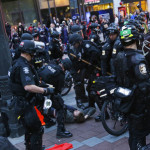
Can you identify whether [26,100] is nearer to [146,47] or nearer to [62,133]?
[62,133]

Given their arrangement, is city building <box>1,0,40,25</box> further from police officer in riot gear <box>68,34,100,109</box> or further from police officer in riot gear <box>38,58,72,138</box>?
police officer in riot gear <box>38,58,72,138</box>

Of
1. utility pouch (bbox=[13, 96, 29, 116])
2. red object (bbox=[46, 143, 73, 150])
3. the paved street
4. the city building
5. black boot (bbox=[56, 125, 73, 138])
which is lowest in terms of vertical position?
the paved street

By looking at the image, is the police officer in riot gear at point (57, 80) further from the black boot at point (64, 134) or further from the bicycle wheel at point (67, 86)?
the bicycle wheel at point (67, 86)

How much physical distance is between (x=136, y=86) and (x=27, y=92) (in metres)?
1.72

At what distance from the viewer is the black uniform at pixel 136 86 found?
321 centimetres

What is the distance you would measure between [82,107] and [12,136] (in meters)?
2.02

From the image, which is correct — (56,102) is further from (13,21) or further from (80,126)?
(13,21)

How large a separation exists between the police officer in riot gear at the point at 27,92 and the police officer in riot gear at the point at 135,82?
4.33ft

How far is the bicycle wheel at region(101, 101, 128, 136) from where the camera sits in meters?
4.82

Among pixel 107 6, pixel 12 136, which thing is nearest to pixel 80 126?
pixel 12 136

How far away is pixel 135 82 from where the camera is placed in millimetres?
3264

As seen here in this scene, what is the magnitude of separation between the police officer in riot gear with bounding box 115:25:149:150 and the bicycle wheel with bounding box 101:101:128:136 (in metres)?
1.39

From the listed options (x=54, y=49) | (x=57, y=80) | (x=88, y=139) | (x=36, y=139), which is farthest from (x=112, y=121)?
(x=54, y=49)

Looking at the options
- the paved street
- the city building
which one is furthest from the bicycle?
the city building
